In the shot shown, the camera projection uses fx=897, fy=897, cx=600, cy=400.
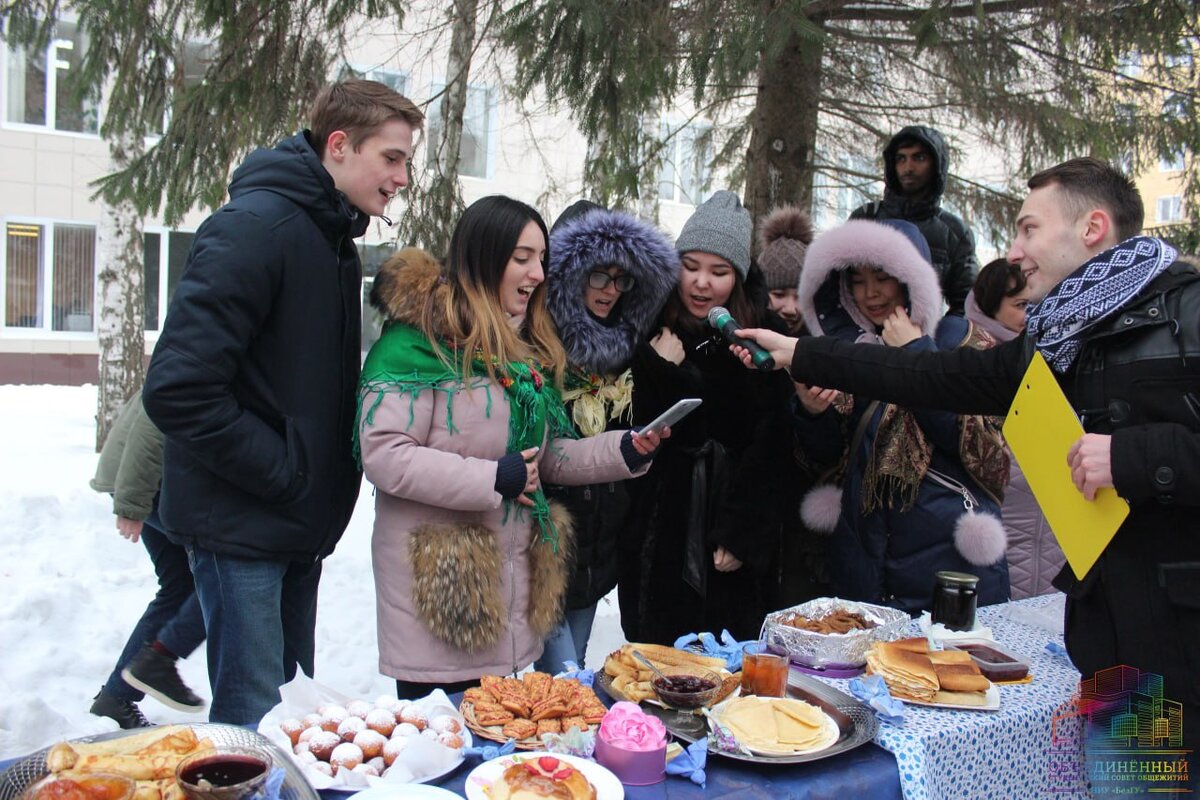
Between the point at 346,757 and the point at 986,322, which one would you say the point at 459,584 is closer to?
the point at 346,757

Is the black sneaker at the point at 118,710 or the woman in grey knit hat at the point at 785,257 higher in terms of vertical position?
the woman in grey knit hat at the point at 785,257

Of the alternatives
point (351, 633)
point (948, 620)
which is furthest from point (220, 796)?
point (351, 633)

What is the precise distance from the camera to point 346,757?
1579mm

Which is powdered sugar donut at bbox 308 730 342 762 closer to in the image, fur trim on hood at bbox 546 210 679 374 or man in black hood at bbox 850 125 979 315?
fur trim on hood at bbox 546 210 679 374

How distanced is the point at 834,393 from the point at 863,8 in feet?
10.5

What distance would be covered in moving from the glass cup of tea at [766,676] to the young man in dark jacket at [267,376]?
1232 mm

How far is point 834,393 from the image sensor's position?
3.04 m

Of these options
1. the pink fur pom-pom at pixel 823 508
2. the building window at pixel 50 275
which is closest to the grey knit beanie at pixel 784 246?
the pink fur pom-pom at pixel 823 508

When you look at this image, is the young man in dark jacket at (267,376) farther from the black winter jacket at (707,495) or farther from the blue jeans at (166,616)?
the blue jeans at (166,616)

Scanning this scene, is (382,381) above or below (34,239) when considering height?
below

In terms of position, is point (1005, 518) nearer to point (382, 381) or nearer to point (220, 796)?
point (382, 381)

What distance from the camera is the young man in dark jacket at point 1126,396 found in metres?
1.76

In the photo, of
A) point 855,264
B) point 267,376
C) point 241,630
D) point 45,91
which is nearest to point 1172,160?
point 855,264

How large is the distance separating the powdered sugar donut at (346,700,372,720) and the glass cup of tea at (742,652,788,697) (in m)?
0.82
